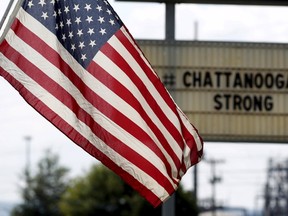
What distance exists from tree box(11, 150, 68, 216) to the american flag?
10293cm

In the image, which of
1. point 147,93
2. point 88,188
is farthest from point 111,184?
point 147,93

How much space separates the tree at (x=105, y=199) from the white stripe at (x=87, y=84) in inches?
2353

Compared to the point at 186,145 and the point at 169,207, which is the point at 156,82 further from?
the point at 169,207

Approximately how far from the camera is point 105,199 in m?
85.0

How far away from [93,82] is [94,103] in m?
0.19

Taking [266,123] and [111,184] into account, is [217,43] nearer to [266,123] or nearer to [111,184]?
[266,123]

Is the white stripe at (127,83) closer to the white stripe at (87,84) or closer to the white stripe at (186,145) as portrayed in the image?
the white stripe at (87,84)

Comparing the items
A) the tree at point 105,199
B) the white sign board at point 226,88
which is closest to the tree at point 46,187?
the tree at point 105,199

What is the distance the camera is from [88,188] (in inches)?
3514

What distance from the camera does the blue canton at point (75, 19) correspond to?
1205 centimetres

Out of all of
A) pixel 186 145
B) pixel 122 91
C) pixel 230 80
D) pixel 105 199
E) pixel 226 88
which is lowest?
pixel 186 145

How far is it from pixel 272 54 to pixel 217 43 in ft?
2.72

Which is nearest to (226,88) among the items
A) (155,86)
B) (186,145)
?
(186,145)

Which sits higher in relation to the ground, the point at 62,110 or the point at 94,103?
the point at 94,103
